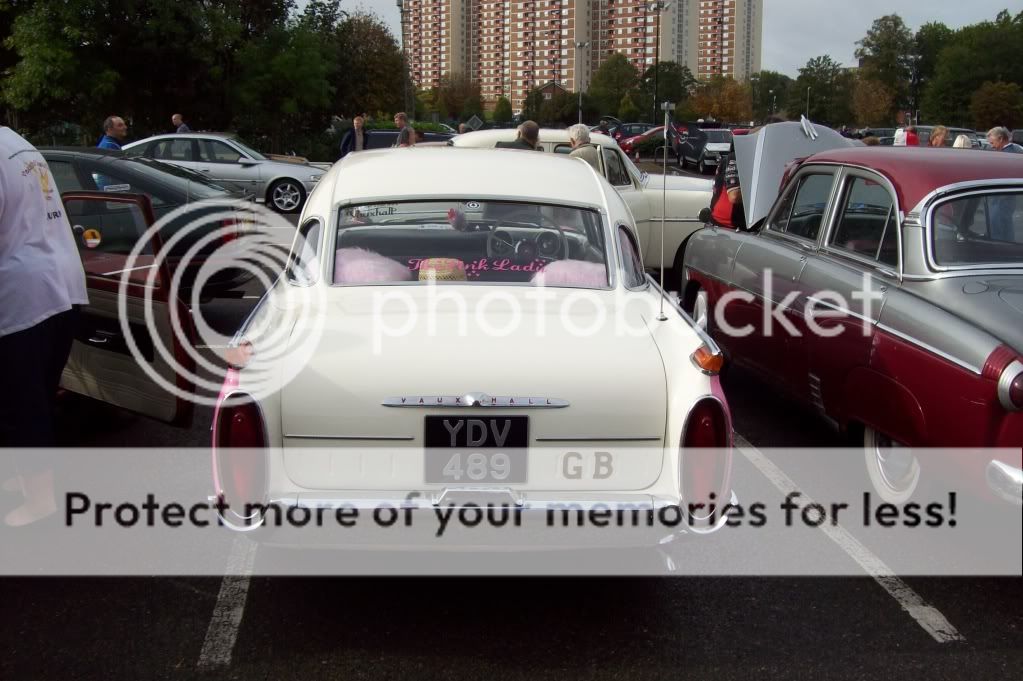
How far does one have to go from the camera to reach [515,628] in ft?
12.6

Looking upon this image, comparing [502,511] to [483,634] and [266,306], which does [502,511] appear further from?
[266,306]

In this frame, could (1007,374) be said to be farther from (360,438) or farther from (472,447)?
(360,438)

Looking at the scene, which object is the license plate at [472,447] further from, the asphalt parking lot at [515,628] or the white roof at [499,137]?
the white roof at [499,137]

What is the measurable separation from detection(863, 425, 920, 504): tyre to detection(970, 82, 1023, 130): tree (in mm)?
79677

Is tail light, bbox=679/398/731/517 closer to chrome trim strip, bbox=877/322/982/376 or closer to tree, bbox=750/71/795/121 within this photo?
chrome trim strip, bbox=877/322/982/376

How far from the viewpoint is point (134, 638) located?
372 centimetres

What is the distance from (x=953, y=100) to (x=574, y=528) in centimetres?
9812

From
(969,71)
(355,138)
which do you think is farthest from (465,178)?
(969,71)

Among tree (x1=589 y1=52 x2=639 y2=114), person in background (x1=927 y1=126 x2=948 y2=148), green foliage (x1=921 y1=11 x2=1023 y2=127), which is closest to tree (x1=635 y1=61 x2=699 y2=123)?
tree (x1=589 y1=52 x2=639 y2=114)

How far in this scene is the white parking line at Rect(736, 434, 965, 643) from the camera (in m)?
3.87

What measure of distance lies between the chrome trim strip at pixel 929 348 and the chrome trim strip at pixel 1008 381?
0.12 m

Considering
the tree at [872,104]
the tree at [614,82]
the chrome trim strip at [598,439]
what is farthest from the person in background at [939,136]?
the tree at [614,82]

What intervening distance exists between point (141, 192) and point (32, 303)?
16.0ft

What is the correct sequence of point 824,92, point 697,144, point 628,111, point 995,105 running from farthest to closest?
point 824,92 → point 628,111 → point 995,105 → point 697,144
